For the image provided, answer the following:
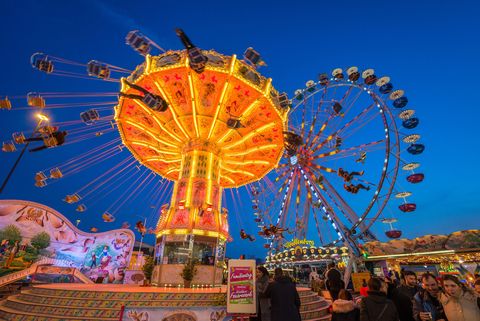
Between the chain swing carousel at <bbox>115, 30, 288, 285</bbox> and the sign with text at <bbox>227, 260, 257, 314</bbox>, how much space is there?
7746mm

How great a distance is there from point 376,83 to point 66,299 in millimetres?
21428

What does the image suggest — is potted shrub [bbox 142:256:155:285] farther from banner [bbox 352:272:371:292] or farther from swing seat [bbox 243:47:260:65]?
banner [bbox 352:272:371:292]

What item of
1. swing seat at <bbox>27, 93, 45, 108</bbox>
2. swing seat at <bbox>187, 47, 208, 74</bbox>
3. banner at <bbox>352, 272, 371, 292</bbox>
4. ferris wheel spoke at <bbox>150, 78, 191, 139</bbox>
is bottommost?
banner at <bbox>352, 272, 371, 292</bbox>

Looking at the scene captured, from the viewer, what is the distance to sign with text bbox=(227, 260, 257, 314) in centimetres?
502

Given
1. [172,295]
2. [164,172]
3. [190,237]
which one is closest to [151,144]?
[164,172]

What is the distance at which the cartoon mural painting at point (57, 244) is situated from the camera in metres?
17.3

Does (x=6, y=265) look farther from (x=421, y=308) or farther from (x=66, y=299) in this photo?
(x=421, y=308)

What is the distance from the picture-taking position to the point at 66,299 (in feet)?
24.0

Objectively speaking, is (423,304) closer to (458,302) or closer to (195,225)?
(458,302)

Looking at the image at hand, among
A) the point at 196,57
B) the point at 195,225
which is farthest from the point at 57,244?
the point at 196,57

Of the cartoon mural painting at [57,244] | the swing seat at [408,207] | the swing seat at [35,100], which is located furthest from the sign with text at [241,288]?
the cartoon mural painting at [57,244]

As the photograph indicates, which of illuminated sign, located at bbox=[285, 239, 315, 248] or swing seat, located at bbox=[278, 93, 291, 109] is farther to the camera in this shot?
illuminated sign, located at bbox=[285, 239, 315, 248]

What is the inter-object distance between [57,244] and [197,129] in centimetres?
1481

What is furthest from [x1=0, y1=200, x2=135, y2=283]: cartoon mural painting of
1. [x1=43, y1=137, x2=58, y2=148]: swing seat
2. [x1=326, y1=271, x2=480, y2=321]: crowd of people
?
[x1=326, y1=271, x2=480, y2=321]: crowd of people
